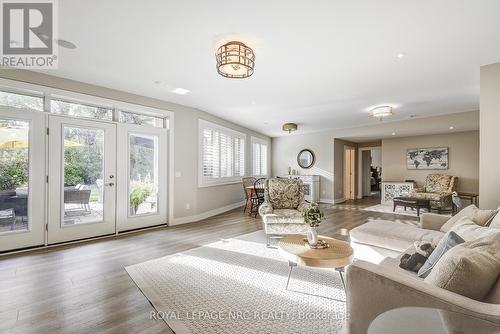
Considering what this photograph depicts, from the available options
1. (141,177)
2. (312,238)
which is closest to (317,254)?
(312,238)

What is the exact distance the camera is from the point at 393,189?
781 cm

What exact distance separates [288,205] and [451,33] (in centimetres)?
314

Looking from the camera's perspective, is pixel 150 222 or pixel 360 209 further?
pixel 360 209

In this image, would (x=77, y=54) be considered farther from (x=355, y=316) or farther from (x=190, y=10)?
(x=355, y=316)

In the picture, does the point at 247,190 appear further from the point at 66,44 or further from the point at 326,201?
the point at 66,44

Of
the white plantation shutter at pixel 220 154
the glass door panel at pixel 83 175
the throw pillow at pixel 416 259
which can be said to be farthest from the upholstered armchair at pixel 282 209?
the glass door panel at pixel 83 175

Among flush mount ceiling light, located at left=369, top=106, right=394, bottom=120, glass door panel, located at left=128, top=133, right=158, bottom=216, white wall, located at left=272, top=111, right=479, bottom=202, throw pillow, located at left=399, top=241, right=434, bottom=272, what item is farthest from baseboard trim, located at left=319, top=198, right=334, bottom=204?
throw pillow, located at left=399, top=241, right=434, bottom=272

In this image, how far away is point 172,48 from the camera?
9.16ft

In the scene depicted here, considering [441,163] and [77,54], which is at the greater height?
[77,54]

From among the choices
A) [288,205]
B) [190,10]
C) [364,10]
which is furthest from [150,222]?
[364,10]

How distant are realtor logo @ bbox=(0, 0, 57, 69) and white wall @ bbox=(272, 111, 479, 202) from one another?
24.2ft

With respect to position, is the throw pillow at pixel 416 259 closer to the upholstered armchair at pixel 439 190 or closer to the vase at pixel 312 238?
the vase at pixel 312 238

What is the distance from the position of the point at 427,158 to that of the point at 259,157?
Result: 5.50 meters

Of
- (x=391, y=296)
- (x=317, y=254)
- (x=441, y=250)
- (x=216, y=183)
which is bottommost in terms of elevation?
(x=317, y=254)
